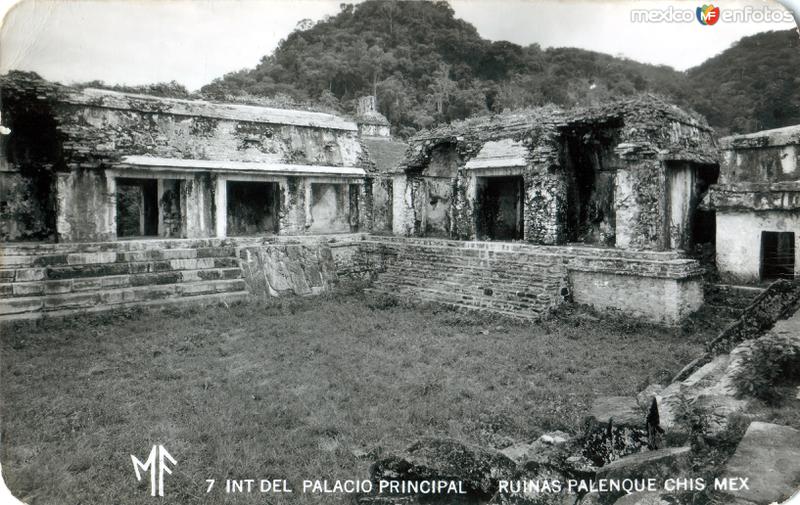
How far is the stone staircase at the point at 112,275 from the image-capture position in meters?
8.80

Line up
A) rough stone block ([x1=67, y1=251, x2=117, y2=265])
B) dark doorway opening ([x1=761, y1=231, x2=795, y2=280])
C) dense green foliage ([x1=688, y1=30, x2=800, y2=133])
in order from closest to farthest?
dark doorway opening ([x1=761, y1=231, x2=795, y2=280]) < rough stone block ([x1=67, y1=251, x2=117, y2=265]) < dense green foliage ([x1=688, y1=30, x2=800, y2=133])

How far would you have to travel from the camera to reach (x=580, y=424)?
5.08 metres

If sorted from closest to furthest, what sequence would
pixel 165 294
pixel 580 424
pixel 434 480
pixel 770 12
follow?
pixel 434 480
pixel 770 12
pixel 580 424
pixel 165 294

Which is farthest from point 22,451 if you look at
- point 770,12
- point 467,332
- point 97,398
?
point 770,12

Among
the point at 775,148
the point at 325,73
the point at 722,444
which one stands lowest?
the point at 722,444

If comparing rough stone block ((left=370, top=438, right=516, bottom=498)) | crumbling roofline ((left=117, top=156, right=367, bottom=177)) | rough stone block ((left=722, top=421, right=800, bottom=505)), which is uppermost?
crumbling roofline ((left=117, top=156, right=367, bottom=177))

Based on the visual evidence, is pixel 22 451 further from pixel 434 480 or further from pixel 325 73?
pixel 325 73

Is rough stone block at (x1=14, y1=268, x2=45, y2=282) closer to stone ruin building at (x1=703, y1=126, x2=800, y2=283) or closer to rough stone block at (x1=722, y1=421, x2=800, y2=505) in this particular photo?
rough stone block at (x1=722, y1=421, x2=800, y2=505)

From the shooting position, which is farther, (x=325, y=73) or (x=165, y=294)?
(x=325, y=73)

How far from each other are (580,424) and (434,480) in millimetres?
2165

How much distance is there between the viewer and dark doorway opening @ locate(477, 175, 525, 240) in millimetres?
13641

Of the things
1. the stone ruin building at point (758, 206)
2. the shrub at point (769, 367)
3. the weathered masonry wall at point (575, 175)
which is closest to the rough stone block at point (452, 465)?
the shrub at point (769, 367)

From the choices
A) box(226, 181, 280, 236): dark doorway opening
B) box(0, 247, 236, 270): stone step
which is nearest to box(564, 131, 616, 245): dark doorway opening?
box(0, 247, 236, 270): stone step

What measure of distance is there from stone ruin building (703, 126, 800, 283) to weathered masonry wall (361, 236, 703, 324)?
0.89m
